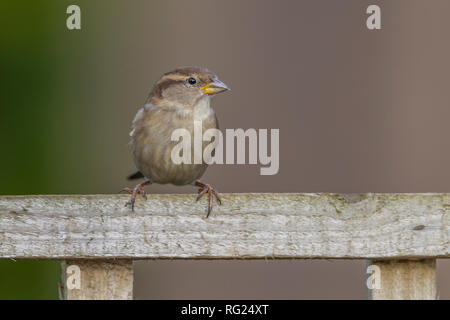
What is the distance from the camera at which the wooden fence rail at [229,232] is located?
1990 mm

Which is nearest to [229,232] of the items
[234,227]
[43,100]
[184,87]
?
[234,227]

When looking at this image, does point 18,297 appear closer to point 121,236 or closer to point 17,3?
point 17,3

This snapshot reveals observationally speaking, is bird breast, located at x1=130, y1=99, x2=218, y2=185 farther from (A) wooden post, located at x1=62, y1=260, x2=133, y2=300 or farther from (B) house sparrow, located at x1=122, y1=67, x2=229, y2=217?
(A) wooden post, located at x1=62, y1=260, x2=133, y2=300

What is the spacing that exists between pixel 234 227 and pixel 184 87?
134 centimetres

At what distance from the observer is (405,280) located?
2.03 meters

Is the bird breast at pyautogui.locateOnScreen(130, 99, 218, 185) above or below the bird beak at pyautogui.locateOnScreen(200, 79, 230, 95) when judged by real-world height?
below

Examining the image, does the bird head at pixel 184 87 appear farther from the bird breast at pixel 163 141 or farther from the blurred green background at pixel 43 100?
the blurred green background at pixel 43 100

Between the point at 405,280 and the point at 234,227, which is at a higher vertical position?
the point at 234,227

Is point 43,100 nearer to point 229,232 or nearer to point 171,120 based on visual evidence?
point 171,120

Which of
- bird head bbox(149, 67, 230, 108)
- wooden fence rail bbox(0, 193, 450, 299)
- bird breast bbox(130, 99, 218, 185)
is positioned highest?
bird head bbox(149, 67, 230, 108)

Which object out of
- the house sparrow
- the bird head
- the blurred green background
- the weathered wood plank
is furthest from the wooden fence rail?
the blurred green background

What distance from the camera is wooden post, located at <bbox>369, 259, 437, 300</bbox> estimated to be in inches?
79.1

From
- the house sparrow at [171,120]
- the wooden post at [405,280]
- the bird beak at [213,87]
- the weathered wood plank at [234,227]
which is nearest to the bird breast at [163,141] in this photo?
the house sparrow at [171,120]

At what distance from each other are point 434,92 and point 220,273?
1659 mm
